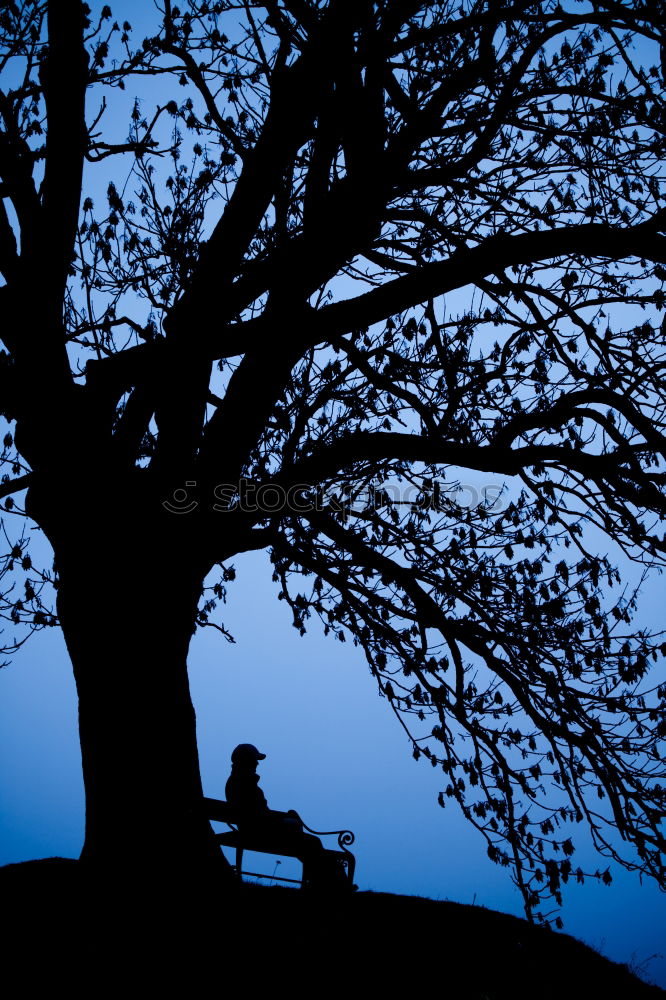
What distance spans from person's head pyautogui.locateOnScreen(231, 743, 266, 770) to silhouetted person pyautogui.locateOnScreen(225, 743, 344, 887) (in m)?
0.15

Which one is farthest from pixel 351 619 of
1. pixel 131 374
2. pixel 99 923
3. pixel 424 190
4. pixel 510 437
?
pixel 424 190

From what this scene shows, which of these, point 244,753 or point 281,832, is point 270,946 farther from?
point 244,753

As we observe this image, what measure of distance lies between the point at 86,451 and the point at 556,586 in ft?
12.9

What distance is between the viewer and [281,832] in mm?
5984

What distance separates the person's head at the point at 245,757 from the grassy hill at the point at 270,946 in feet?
3.35

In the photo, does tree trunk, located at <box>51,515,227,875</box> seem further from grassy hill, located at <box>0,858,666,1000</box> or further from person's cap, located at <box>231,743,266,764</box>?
person's cap, located at <box>231,743,266,764</box>

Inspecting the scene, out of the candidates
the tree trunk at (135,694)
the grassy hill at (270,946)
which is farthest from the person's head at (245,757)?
the tree trunk at (135,694)

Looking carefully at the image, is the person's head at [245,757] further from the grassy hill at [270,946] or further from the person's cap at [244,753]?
the grassy hill at [270,946]

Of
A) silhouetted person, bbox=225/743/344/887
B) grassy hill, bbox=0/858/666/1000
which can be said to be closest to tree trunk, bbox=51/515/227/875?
grassy hill, bbox=0/858/666/1000

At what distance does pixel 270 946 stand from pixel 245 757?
6.02 feet

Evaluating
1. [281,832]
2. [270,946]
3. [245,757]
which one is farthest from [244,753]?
[270,946]

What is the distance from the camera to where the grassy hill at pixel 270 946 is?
4.15 m

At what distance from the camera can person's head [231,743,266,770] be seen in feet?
21.0

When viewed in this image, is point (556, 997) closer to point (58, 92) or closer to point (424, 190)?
point (424, 190)
